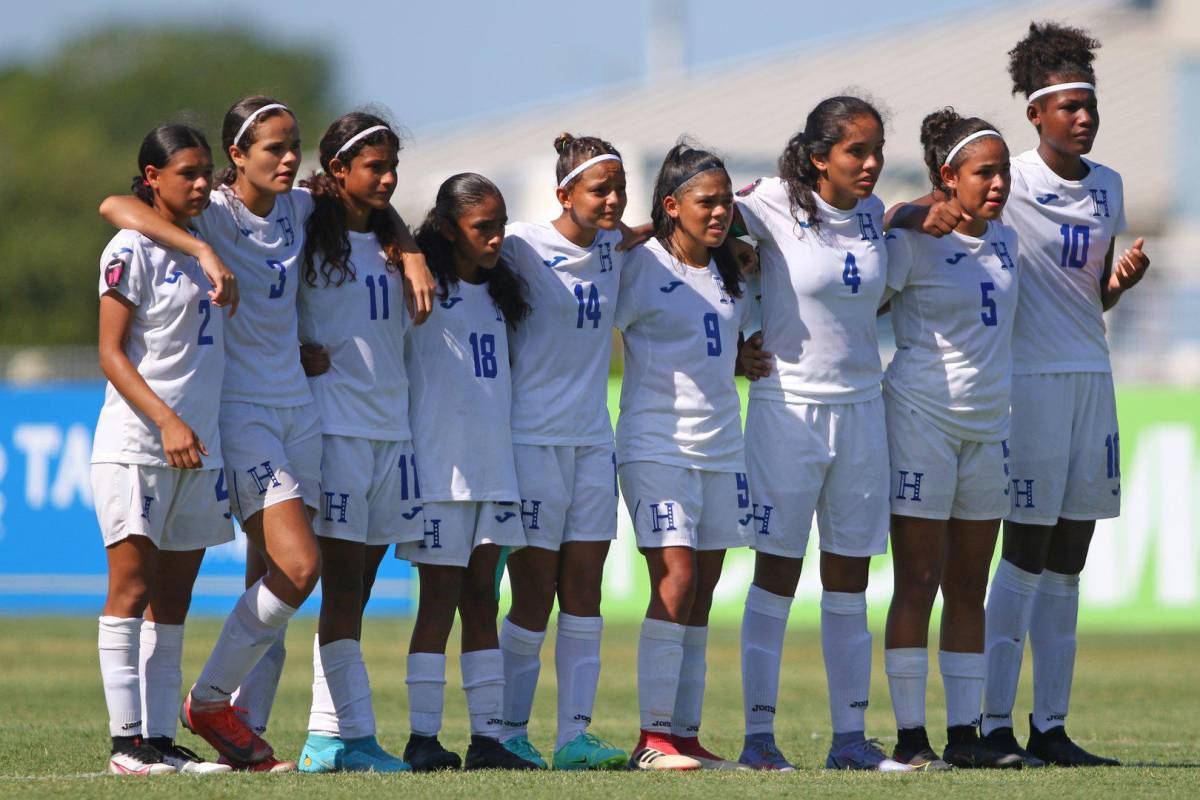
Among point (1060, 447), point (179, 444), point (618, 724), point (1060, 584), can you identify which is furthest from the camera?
point (618, 724)

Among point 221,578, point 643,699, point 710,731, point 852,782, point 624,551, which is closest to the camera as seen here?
point 852,782

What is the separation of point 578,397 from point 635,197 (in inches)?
642

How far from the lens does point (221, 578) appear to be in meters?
15.9

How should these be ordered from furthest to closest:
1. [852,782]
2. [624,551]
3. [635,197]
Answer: [635,197] → [624,551] → [852,782]

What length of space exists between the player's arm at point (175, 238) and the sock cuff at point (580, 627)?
5.63 feet

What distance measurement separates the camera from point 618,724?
923 centimetres

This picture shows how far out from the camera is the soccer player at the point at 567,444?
688cm

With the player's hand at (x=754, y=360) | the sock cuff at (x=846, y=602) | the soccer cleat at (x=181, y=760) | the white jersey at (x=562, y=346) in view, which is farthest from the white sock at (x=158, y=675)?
the sock cuff at (x=846, y=602)

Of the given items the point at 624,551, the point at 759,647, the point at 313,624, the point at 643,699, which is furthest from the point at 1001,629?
the point at 313,624

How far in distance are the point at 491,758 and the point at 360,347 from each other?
1.60m

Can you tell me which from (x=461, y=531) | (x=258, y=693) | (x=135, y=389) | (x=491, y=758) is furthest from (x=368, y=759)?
(x=135, y=389)

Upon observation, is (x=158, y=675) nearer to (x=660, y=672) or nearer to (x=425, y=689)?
(x=425, y=689)

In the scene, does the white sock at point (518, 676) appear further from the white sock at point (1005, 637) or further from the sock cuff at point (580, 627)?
the white sock at point (1005, 637)

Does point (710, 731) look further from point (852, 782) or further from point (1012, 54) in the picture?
point (1012, 54)
